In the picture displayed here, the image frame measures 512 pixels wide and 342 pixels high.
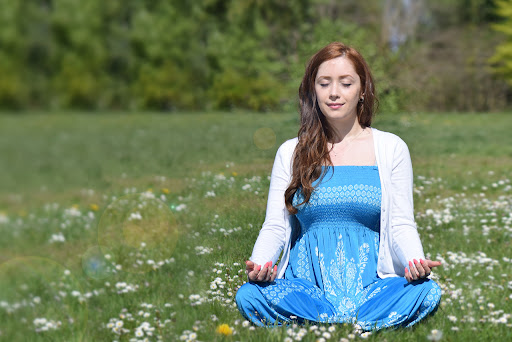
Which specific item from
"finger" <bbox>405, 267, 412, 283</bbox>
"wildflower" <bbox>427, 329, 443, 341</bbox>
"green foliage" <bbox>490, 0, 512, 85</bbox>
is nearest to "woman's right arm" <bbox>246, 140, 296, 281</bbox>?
"finger" <bbox>405, 267, 412, 283</bbox>

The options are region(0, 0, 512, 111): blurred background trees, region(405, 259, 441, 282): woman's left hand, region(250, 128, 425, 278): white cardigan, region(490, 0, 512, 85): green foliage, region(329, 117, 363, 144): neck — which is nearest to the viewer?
region(0, 0, 512, 111): blurred background trees

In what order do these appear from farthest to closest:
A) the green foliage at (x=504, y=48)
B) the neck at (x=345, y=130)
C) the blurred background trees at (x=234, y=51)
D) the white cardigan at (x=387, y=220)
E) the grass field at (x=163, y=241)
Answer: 1. the green foliage at (x=504, y=48)
2. the neck at (x=345, y=130)
3. the white cardigan at (x=387, y=220)
4. the grass field at (x=163, y=241)
5. the blurred background trees at (x=234, y=51)

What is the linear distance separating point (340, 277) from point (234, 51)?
83.0ft

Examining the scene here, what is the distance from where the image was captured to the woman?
339cm

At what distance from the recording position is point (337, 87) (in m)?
3.59

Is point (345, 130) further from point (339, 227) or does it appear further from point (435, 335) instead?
point (435, 335)

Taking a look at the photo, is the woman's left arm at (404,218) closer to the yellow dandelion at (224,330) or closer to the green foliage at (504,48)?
the yellow dandelion at (224,330)

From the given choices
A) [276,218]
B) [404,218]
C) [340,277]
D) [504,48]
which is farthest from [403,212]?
[504,48]

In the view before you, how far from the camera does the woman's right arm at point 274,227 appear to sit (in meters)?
3.43

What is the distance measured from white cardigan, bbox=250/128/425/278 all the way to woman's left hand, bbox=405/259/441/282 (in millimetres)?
80

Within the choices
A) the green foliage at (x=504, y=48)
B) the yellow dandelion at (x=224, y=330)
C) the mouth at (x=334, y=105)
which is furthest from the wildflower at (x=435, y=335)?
the green foliage at (x=504, y=48)

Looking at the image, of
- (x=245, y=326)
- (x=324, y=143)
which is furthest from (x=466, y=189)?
(x=245, y=326)

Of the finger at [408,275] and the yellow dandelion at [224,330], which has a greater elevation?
the finger at [408,275]

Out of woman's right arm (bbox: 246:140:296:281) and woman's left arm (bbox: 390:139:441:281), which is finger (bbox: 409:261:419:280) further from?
woman's right arm (bbox: 246:140:296:281)
